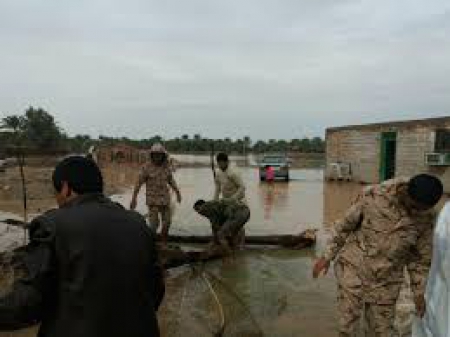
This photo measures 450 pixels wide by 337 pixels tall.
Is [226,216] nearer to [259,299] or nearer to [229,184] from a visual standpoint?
[229,184]

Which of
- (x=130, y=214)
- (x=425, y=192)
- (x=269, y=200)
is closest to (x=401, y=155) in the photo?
(x=269, y=200)

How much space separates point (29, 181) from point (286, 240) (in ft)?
63.0

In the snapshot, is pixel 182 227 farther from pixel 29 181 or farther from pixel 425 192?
pixel 29 181

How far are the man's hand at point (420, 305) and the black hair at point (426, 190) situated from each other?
63 centimetres

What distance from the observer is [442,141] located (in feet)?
76.5

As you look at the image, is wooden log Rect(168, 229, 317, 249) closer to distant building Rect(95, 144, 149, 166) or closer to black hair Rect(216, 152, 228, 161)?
black hair Rect(216, 152, 228, 161)

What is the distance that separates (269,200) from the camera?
68.4ft

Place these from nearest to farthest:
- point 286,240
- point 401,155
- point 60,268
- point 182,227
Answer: point 60,268, point 286,240, point 182,227, point 401,155

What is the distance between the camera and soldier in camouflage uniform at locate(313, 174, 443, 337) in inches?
159

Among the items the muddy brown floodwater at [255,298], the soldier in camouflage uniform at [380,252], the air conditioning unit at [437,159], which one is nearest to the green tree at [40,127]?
the air conditioning unit at [437,159]

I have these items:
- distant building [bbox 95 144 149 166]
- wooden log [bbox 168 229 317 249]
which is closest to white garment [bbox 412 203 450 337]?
wooden log [bbox 168 229 317 249]

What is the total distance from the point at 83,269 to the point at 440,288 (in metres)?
2.00

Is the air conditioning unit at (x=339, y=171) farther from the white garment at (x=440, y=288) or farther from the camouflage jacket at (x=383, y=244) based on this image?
the white garment at (x=440, y=288)

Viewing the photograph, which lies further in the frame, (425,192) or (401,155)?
(401,155)
